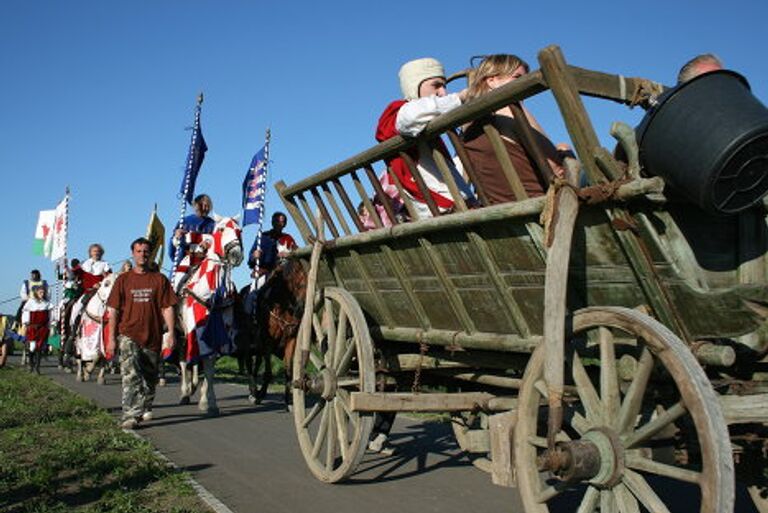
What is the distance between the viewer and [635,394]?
9.76ft

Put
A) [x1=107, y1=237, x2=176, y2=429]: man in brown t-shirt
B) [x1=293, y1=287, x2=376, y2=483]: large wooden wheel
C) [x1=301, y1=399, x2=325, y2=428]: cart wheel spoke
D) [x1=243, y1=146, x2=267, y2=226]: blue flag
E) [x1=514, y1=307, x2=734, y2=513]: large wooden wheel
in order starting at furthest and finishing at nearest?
[x1=243, y1=146, x2=267, y2=226]: blue flag < [x1=107, y1=237, x2=176, y2=429]: man in brown t-shirt < [x1=301, y1=399, x2=325, y2=428]: cart wheel spoke < [x1=293, y1=287, x2=376, y2=483]: large wooden wheel < [x1=514, y1=307, x2=734, y2=513]: large wooden wheel

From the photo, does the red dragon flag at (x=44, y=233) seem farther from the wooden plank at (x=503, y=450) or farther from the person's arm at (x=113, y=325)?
the wooden plank at (x=503, y=450)

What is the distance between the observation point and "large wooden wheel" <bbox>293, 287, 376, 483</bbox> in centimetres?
501

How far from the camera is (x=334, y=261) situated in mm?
5812

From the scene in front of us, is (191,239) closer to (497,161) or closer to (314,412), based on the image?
(314,412)

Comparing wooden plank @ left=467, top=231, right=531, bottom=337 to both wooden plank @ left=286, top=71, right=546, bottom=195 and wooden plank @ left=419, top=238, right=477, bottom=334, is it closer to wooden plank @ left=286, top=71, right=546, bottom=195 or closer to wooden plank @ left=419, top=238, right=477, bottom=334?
wooden plank @ left=419, top=238, right=477, bottom=334

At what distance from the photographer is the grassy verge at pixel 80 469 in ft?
15.6

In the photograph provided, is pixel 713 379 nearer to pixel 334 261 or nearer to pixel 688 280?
pixel 688 280

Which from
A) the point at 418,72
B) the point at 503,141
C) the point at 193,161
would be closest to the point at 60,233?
the point at 193,161

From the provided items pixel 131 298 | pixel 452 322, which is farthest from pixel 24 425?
pixel 452 322

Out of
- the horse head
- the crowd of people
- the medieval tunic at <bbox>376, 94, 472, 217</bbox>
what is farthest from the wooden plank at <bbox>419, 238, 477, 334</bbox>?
the horse head

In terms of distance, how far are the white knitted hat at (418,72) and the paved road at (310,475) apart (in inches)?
99.6

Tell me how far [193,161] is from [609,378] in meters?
11.0

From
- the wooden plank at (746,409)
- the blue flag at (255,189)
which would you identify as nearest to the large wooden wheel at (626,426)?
the wooden plank at (746,409)
